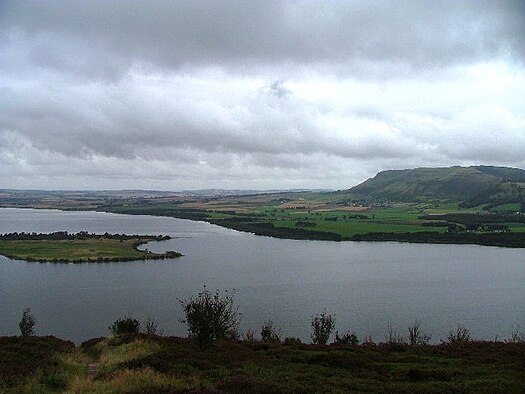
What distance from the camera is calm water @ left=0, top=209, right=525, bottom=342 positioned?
4447 centimetres

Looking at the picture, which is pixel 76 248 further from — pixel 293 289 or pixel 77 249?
pixel 293 289

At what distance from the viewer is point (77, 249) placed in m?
95.9

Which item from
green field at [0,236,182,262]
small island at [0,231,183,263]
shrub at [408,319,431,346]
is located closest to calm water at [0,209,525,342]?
shrub at [408,319,431,346]

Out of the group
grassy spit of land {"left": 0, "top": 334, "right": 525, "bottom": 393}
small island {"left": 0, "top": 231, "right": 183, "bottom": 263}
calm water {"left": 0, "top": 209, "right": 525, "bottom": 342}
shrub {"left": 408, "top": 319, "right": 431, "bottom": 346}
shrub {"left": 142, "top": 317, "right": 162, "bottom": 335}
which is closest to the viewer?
grassy spit of land {"left": 0, "top": 334, "right": 525, "bottom": 393}

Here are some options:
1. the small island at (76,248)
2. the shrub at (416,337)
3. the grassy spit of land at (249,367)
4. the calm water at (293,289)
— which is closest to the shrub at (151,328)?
the calm water at (293,289)

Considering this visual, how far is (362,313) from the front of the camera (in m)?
46.9

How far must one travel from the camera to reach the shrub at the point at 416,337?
1302 inches

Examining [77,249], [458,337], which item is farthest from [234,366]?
[77,249]

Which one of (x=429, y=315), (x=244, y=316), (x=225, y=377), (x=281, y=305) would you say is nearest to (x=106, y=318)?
(x=244, y=316)

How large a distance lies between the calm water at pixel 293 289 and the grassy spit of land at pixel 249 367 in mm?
16706

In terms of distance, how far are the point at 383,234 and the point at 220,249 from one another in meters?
47.7

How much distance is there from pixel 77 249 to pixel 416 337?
76884mm

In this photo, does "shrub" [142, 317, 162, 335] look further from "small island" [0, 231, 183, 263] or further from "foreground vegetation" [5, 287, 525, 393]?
"small island" [0, 231, 183, 263]

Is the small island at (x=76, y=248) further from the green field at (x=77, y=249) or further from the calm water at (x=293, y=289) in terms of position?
the calm water at (x=293, y=289)
